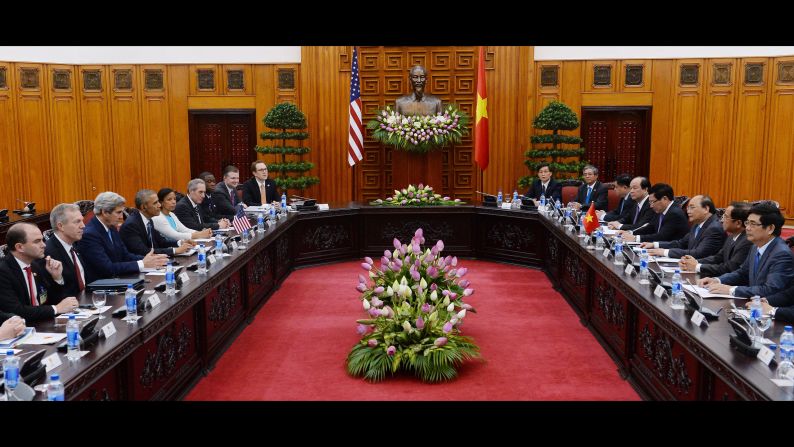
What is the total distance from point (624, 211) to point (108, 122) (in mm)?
8589

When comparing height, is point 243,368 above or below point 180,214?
below

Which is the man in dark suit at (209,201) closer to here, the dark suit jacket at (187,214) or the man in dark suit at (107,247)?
the dark suit jacket at (187,214)

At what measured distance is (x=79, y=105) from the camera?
11750 mm

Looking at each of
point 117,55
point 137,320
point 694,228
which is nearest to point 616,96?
point 694,228

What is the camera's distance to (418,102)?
10.5 metres

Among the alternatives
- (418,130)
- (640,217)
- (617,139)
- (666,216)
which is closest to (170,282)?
(666,216)

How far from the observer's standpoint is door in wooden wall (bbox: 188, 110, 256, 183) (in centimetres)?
1175

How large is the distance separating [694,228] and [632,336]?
1.53 metres

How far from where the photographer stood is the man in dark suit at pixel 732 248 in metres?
4.86

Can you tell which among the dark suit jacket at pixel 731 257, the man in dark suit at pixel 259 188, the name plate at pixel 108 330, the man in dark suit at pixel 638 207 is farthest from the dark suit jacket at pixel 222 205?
the dark suit jacket at pixel 731 257

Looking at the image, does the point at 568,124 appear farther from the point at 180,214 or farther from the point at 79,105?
the point at 79,105

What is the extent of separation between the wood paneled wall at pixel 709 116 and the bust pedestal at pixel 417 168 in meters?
2.20

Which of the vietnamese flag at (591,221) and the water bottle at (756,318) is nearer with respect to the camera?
the water bottle at (756,318)

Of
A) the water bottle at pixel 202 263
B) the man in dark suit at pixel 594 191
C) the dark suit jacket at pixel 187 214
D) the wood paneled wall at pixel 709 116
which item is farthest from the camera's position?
the wood paneled wall at pixel 709 116
